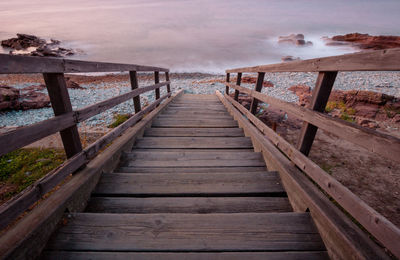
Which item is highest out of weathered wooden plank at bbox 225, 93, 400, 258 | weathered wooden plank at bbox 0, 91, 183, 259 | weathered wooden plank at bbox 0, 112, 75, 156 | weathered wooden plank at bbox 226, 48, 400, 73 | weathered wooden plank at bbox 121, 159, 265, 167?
weathered wooden plank at bbox 226, 48, 400, 73

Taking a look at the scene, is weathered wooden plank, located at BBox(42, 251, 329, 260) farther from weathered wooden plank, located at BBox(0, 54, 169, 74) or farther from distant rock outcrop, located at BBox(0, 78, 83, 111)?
distant rock outcrop, located at BBox(0, 78, 83, 111)

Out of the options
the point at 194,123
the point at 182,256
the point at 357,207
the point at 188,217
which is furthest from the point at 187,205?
the point at 194,123

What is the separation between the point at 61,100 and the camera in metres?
1.53

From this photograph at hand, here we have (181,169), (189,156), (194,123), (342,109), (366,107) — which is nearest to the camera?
(181,169)

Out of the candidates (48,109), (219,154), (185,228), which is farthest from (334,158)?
(48,109)

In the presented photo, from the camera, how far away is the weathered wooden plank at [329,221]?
1053 mm

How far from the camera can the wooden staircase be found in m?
1.22

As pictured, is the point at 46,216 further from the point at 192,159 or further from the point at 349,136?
the point at 349,136

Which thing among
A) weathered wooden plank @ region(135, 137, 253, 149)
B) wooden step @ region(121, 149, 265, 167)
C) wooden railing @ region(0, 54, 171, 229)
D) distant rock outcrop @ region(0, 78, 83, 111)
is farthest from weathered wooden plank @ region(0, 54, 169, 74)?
distant rock outcrop @ region(0, 78, 83, 111)

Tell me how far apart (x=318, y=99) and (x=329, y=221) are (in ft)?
3.20

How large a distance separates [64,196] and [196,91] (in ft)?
39.0

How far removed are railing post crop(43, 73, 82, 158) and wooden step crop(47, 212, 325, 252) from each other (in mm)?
629

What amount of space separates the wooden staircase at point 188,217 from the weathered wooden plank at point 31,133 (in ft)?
2.10

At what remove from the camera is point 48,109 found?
865 centimetres
